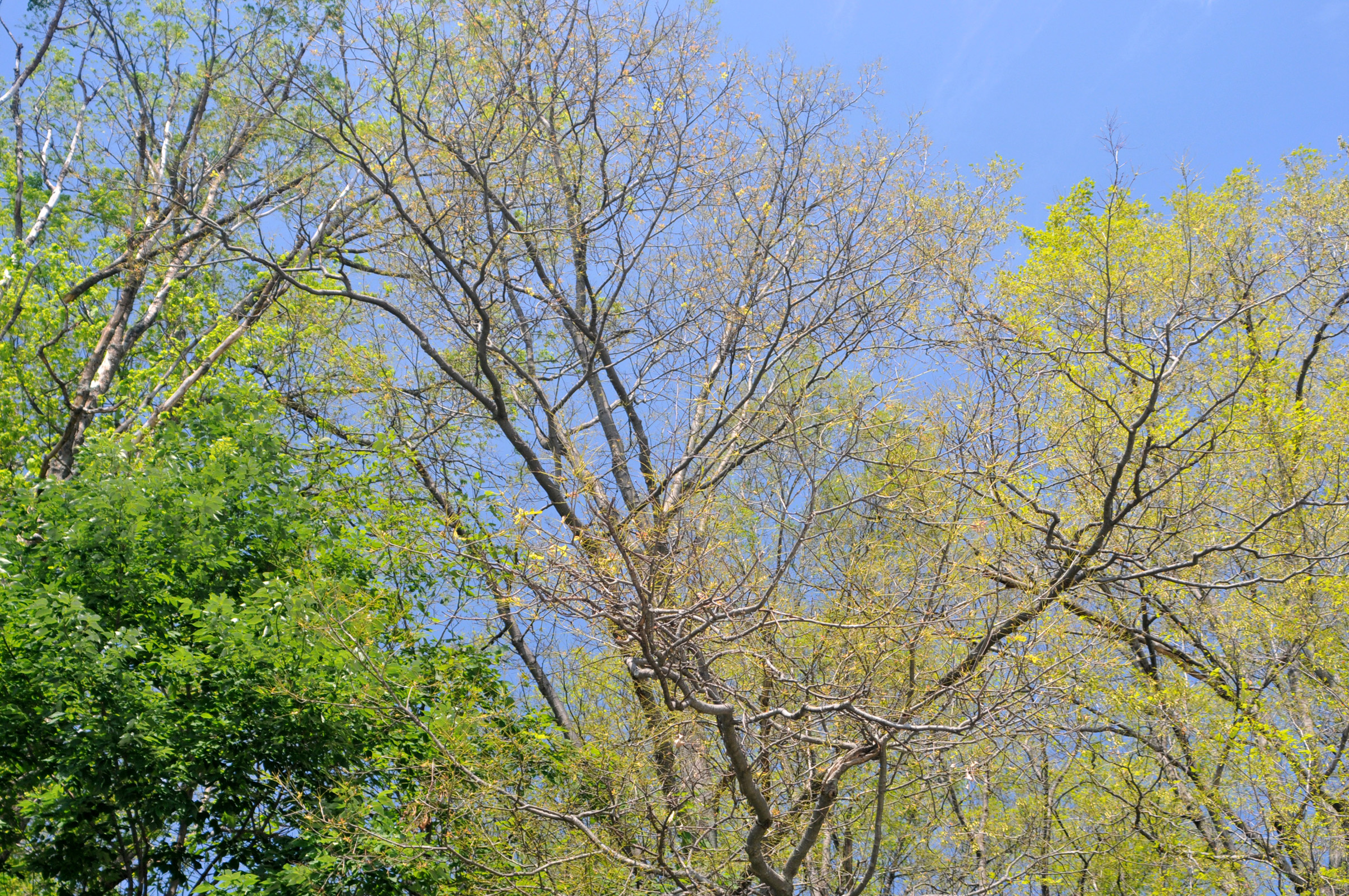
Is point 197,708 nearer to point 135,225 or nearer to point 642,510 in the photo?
point 642,510

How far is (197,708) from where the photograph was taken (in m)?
5.66

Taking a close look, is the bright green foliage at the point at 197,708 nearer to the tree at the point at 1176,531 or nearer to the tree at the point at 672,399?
the tree at the point at 672,399

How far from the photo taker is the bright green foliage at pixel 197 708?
5.35 meters

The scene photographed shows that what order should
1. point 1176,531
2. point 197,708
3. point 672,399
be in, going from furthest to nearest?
point 672,399
point 1176,531
point 197,708

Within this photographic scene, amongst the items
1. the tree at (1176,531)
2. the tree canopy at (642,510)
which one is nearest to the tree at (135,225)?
the tree canopy at (642,510)

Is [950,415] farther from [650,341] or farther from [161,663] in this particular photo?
[161,663]

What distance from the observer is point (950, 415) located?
301 inches

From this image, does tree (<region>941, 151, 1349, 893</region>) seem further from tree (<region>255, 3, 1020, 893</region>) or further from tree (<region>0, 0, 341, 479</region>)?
tree (<region>0, 0, 341, 479</region>)

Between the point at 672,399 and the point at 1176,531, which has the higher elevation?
the point at 672,399

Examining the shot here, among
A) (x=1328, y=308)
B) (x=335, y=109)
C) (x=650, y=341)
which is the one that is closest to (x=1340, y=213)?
(x=1328, y=308)

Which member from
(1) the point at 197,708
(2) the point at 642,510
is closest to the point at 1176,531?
(2) the point at 642,510

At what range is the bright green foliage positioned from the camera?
5.35 m

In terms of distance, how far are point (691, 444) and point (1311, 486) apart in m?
6.67

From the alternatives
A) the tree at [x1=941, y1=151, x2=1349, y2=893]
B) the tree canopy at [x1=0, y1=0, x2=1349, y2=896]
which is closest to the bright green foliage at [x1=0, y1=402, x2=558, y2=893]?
the tree canopy at [x1=0, y1=0, x2=1349, y2=896]
